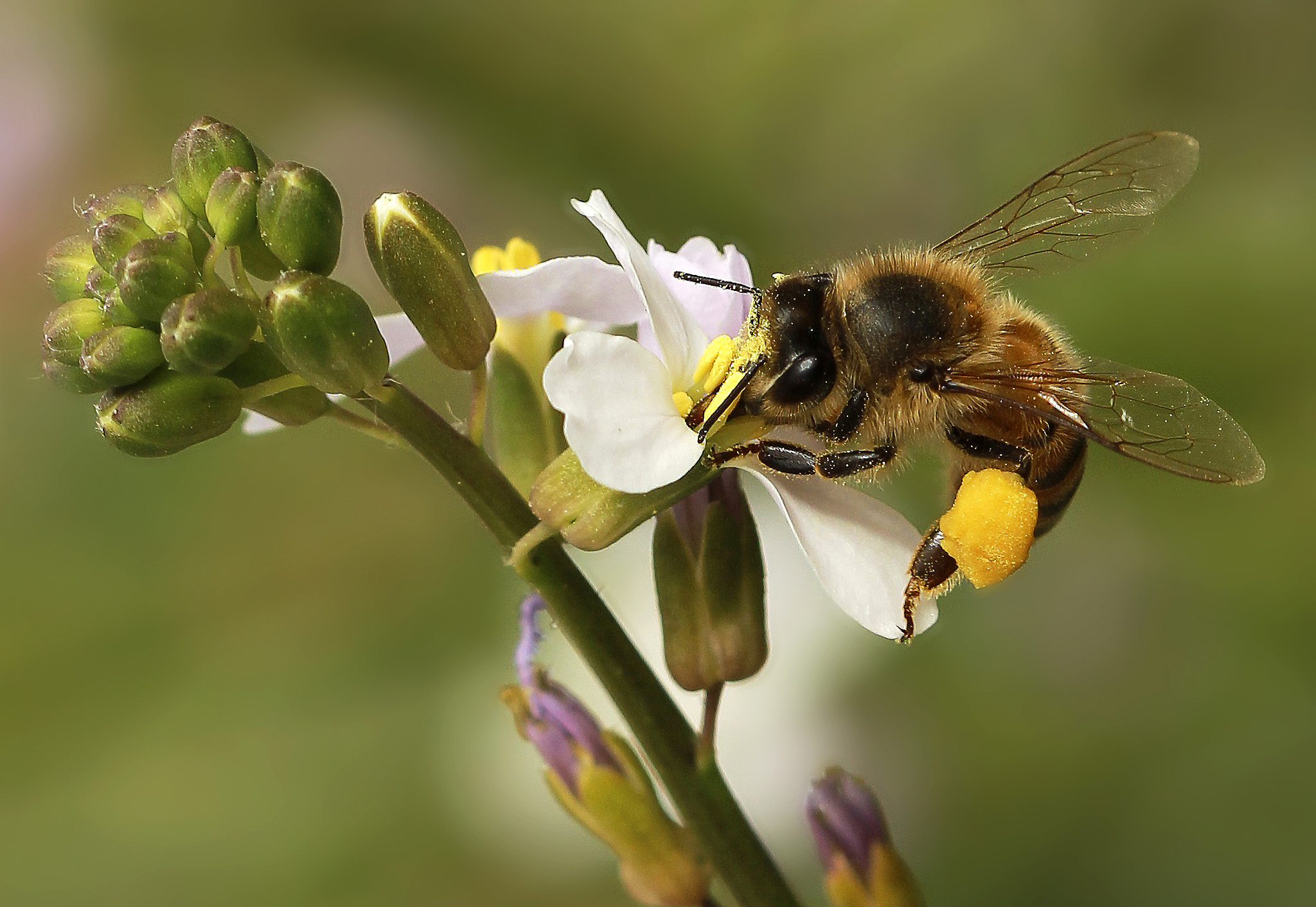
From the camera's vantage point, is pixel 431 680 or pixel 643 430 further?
pixel 431 680

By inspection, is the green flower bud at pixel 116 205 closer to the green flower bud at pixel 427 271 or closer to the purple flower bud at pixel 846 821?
the green flower bud at pixel 427 271

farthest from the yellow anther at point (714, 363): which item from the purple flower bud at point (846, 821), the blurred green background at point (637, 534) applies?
the blurred green background at point (637, 534)

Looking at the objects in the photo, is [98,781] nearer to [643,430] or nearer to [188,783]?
[188,783]

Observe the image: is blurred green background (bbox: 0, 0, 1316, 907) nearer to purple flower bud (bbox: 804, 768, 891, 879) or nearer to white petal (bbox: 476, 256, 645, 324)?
purple flower bud (bbox: 804, 768, 891, 879)

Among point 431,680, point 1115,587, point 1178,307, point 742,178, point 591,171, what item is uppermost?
point 591,171

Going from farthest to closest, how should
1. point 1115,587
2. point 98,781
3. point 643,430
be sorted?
point 98,781, point 1115,587, point 643,430

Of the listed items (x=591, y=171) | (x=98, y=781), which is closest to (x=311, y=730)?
(x=98, y=781)
